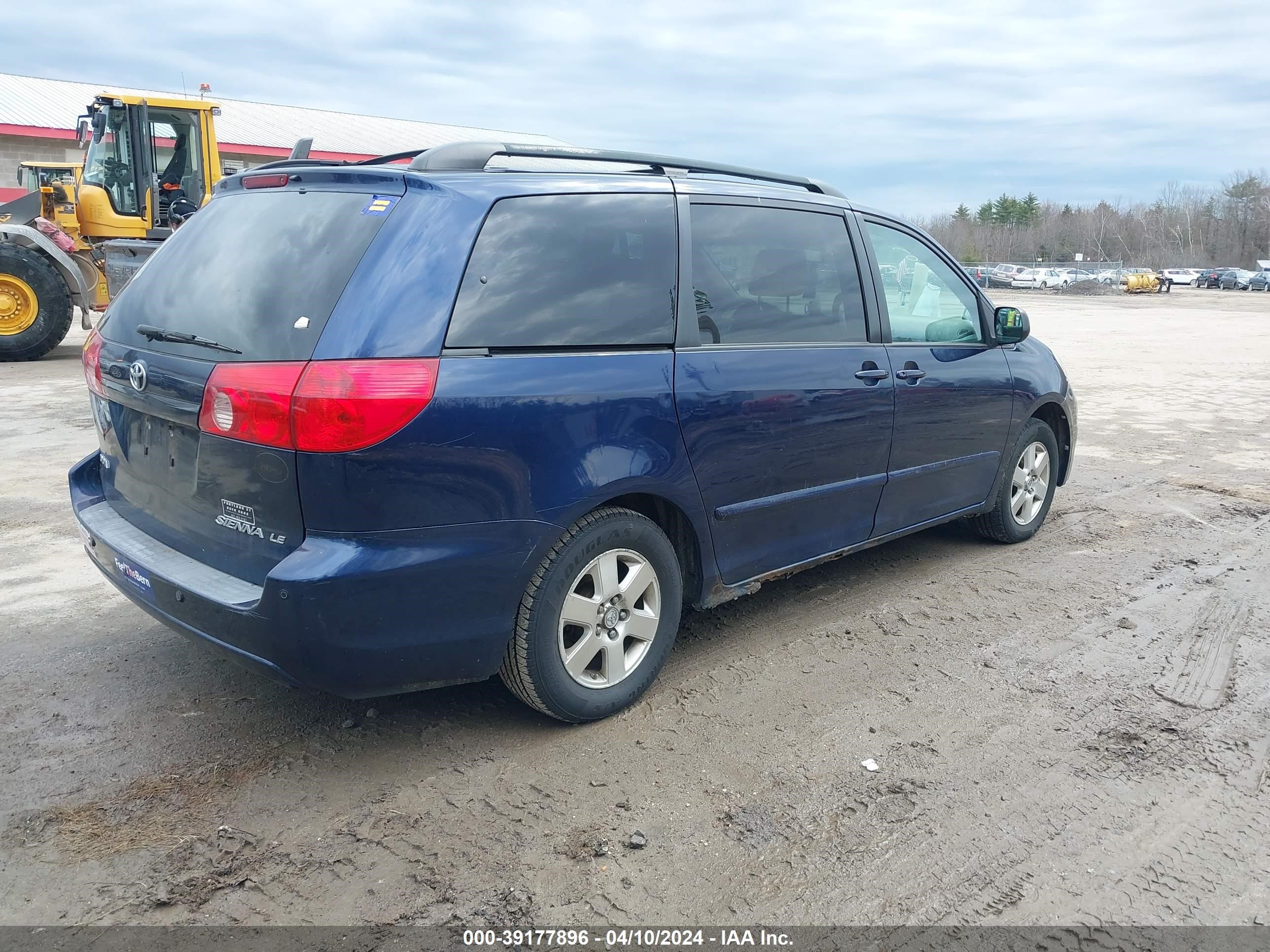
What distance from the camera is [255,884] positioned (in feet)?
8.73

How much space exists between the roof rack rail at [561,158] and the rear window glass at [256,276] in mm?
312

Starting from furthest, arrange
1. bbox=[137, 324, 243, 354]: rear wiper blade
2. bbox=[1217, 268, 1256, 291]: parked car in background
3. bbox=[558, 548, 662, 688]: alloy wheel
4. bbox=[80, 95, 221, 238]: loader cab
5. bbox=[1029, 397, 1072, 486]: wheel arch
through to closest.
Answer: bbox=[1217, 268, 1256, 291]: parked car in background < bbox=[80, 95, 221, 238]: loader cab < bbox=[1029, 397, 1072, 486]: wheel arch < bbox=[558, 548, 662, 688]: alloy wheel < bbox=[137, 324, 243, 354]: rear wiper blade

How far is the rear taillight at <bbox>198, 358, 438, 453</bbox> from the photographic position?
9.37ft

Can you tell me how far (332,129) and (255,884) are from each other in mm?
42990

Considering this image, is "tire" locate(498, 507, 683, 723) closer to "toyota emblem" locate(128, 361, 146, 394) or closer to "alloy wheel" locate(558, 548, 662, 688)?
"alloy wheel" locate(558, 548, 662, 688)

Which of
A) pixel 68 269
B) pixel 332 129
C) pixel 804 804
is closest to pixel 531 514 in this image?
pixel 804 804

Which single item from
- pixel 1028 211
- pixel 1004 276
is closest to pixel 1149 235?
pixel 1028 211

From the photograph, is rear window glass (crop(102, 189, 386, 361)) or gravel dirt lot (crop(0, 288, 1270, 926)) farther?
rear window glass (crop(102, 189, 386, 361))

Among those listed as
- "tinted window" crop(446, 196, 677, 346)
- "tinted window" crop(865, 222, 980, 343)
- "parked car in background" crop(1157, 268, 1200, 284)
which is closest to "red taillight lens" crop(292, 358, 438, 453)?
"tinted window" crop(446, 196, 677, 346)

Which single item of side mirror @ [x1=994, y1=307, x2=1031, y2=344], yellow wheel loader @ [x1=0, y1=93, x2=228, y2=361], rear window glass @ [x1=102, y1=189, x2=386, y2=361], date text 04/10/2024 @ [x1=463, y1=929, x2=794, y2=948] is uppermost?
yellow wheel loader @ [x1=0, y1=93, x2=228, y2=361]

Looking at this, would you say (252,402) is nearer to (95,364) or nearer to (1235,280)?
(95,364)

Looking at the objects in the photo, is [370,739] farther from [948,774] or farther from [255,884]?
[948,774]

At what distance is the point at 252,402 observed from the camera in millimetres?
2949

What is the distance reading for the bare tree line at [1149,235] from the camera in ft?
348
